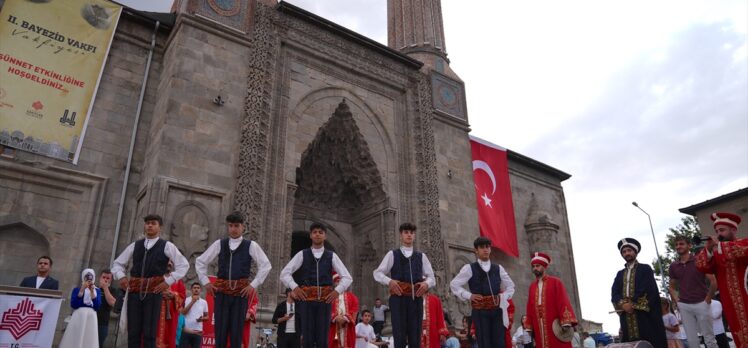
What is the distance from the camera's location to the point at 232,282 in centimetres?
529

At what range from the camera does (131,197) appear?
414 inches

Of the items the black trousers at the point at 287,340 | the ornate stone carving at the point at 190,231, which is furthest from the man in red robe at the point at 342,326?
the ornate stone carving at the point at 190,231

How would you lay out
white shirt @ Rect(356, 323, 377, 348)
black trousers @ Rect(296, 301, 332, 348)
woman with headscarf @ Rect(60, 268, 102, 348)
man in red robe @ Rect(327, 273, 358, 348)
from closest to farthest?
black trousers @ Rect(296, 301, 332, 348), woman with headscarf @ Rect(60, 268, 102, 348), man in red robe @ Rect(327, 273, 358, 348), white shirt @ Rect(356, 323, 377, 348)

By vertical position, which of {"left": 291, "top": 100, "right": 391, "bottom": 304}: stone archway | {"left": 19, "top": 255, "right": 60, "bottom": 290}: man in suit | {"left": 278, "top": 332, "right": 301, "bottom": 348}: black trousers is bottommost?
{"left": 278, "top": 332, "right": 301, "bottom": 348}: black trousers

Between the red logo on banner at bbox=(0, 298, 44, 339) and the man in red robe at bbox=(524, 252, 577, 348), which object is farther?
the man in red robe at bbox=(524, 252, 577, 348)

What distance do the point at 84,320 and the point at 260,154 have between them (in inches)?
230

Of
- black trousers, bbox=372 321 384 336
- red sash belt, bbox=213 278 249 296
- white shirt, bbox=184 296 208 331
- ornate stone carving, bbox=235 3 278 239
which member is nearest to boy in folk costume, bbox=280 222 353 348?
red sash belt, bbox=213 278 249 296

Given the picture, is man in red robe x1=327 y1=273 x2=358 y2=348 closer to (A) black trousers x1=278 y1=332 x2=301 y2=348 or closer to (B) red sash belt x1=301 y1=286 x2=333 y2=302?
(A) black trousers x1=278 y1=332 x2=301 y2=348

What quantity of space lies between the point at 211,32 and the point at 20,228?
5.57m

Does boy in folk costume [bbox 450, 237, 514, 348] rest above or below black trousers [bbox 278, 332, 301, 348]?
above

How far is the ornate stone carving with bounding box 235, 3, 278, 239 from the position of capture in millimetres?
10750

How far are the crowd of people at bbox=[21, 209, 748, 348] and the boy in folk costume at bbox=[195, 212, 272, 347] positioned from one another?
0.01m

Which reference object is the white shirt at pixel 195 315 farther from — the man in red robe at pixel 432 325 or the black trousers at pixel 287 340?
the man in red robe at pixel 432 325

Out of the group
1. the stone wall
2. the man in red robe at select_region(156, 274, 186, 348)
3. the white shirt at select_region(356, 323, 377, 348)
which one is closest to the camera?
the man in red robe at select_region(156, 274, 186, 348)
